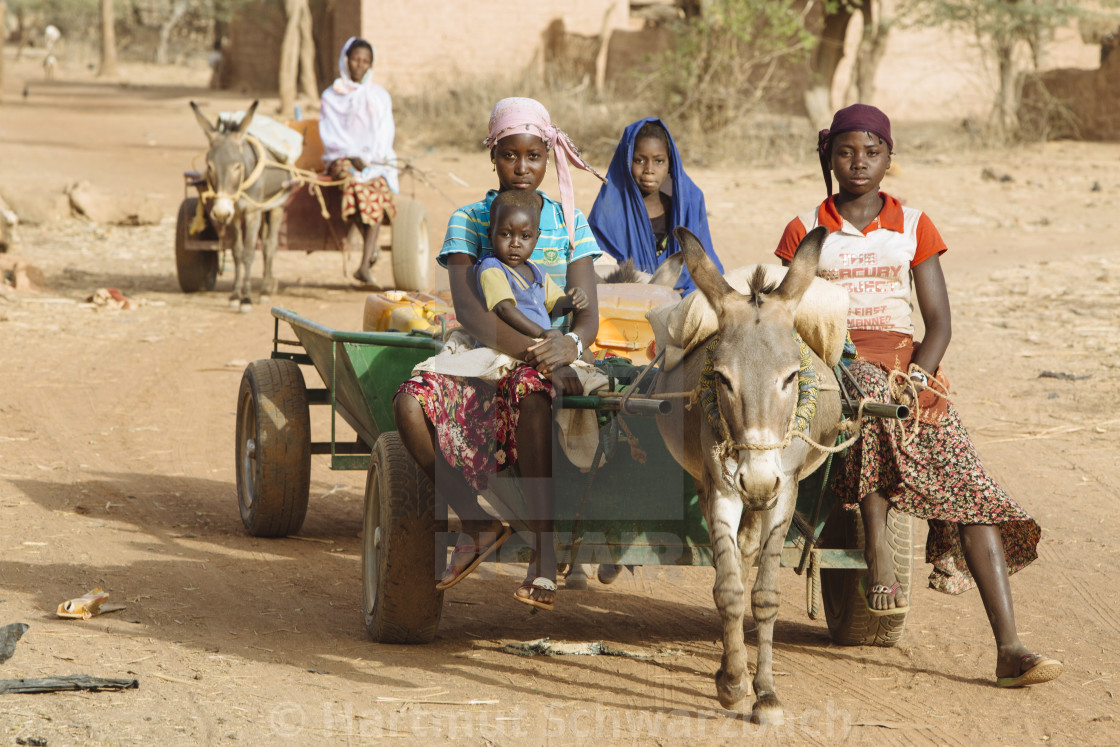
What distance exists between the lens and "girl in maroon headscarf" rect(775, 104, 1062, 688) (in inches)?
164

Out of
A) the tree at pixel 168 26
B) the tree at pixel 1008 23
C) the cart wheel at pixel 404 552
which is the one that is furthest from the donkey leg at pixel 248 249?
the tree at pixel 168 26

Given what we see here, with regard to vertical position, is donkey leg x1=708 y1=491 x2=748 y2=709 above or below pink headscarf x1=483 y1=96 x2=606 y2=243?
below

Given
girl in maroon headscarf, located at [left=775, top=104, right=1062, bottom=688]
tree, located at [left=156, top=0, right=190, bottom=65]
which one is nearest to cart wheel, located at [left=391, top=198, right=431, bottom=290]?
girl in maroon headscarf, located at [left=775, top=104, right=1062, bottom=688]

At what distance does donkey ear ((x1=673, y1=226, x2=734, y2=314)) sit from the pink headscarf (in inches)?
38.3

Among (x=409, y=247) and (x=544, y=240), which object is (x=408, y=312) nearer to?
(x=544, y=240)

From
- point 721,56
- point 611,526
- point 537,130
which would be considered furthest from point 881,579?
point 721,56

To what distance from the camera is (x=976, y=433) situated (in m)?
8.16

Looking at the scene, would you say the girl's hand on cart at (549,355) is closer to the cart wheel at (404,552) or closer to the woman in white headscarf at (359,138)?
the cart wheel at (404,552)

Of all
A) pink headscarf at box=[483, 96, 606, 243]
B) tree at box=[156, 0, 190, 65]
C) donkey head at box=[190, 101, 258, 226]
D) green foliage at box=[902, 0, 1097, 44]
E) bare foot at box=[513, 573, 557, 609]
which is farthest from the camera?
tree at box=[156, 0, 190, 65]

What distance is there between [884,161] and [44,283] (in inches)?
454

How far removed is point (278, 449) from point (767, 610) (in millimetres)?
2884

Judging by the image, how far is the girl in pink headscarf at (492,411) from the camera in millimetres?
4121

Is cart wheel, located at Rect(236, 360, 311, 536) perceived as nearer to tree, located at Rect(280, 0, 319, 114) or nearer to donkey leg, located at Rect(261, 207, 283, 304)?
donkey leg, located at Rect(261, 207, 283, 304)

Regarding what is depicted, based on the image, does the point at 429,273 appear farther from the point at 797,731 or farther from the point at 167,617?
the point at 797,731
